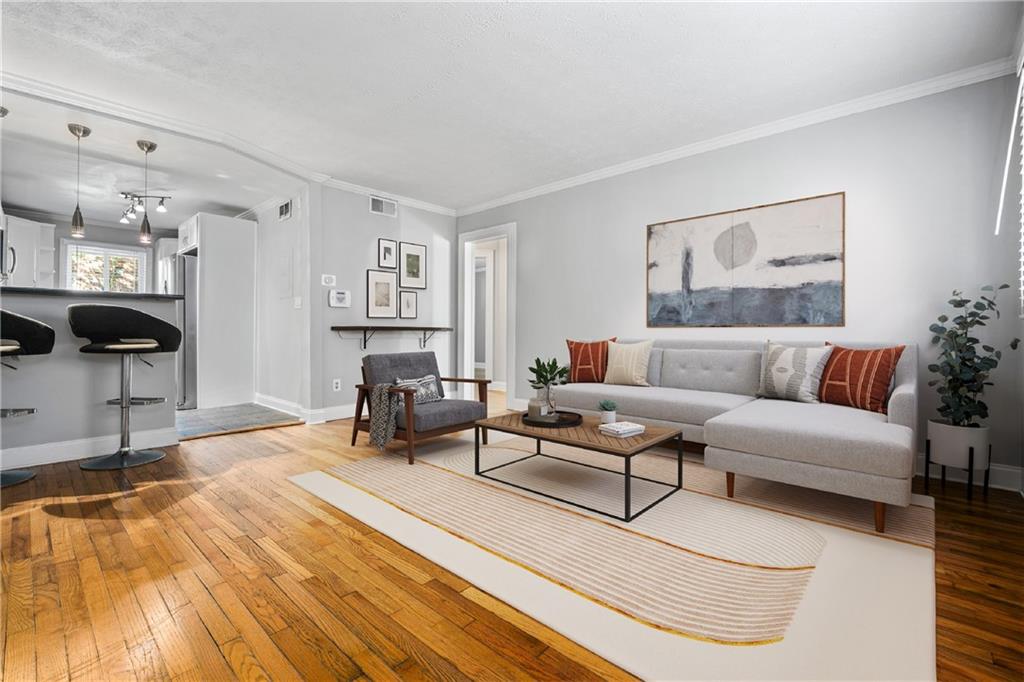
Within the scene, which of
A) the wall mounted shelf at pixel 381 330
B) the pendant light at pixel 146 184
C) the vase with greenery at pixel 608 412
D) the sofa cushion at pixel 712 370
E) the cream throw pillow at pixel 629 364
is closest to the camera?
the vase with greenery at pixel 608 412

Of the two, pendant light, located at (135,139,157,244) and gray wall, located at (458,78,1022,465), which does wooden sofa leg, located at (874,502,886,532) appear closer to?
gray wall, located at (458,78,1022,465)

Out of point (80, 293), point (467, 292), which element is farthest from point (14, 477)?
point (467, 292)

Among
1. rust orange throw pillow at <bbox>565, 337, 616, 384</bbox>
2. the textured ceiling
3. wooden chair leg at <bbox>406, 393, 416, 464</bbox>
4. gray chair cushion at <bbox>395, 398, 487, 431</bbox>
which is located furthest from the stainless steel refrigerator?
rust orange throw pillow at <bbox>565, 337, 616, 384</bbox>

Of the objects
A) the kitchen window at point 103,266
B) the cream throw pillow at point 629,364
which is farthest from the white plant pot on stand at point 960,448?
the kitchen window at point 103,266

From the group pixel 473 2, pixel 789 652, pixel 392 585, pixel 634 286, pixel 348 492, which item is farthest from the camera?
pixel 634 286

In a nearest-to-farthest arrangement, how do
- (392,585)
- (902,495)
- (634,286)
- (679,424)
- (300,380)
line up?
(392,585) < (902,495) < (679,424) < (634,286) < (300,380)

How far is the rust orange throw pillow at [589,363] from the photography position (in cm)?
445

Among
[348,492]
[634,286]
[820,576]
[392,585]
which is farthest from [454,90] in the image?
[820,576]

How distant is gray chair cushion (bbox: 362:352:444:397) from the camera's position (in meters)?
3.89

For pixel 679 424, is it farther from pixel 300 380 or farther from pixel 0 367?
pixel 0 367

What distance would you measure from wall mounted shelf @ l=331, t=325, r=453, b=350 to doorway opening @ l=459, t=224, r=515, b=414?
55 cm

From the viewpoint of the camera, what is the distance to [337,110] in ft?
11.8

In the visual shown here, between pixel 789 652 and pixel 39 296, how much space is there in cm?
477

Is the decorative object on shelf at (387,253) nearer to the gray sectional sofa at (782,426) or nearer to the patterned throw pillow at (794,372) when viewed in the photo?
the gray sectional sofa at (782,426)
